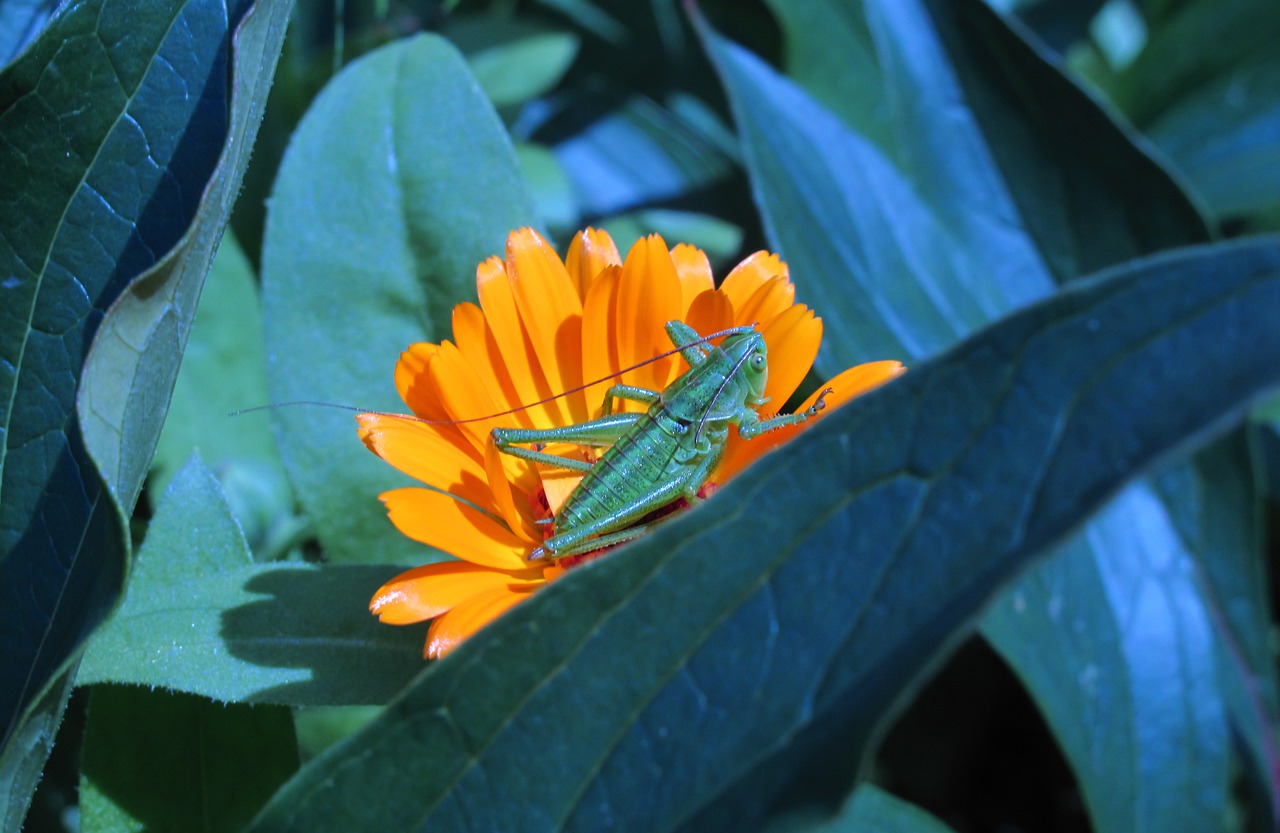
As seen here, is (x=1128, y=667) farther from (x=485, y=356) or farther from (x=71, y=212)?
(x=71, y=212)

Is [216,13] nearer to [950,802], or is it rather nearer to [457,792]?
[457,792]

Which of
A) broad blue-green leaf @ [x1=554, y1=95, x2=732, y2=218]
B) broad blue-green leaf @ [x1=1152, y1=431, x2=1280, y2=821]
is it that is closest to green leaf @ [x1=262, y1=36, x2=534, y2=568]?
broad blue-green leaf @ [x1=554, y1=95, x2=732, y2=218]

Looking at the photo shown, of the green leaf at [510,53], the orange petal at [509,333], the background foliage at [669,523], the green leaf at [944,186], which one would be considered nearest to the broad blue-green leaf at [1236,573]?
the background foliage at [669,523]

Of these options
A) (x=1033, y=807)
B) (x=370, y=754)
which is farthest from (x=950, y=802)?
(x=370, y=754)

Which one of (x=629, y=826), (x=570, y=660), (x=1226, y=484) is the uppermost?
(x=570, y=660)

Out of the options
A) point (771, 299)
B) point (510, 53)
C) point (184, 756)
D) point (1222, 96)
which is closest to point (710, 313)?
point (771, 299)

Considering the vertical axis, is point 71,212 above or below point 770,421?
above
